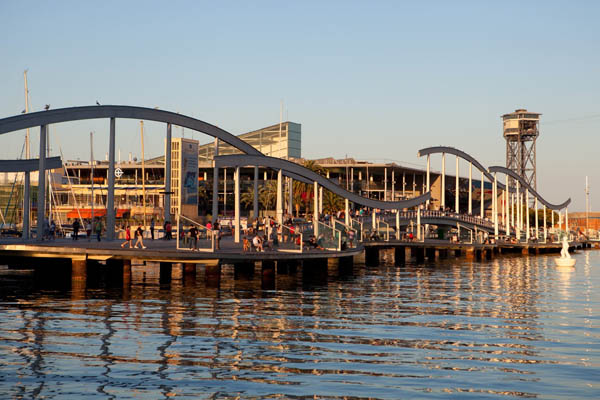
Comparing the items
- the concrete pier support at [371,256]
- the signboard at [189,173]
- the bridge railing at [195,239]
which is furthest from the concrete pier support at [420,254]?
the bridge railing at [195,239]

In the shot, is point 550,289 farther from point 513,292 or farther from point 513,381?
point 513,381

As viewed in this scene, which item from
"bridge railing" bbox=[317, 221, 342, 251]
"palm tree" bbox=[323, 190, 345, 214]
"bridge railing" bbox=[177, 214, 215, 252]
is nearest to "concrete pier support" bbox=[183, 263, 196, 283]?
"bridge railing" bbox=[177, 214, 215, 252]

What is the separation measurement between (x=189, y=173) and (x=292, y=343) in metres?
71.0

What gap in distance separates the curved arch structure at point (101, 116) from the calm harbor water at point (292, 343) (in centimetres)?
886

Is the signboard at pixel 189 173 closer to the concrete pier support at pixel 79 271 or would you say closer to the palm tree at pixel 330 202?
the palm tree at pixel 330 202

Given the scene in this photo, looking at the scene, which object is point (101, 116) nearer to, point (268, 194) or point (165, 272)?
point (165, 272)

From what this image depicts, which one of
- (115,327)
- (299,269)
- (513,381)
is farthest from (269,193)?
(513,381)

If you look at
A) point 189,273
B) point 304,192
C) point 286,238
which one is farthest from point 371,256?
point 304,192

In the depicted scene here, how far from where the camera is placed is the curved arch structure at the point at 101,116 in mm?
43156

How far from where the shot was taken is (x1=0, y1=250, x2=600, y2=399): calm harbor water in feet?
61.2

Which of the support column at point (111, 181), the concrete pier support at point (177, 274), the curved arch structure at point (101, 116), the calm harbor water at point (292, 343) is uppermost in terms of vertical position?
the curved arch structure at point (101, 116)

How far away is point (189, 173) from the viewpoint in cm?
9431

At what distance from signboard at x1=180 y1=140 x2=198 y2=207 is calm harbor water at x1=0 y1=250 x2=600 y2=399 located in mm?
48279

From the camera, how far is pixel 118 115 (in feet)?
156
